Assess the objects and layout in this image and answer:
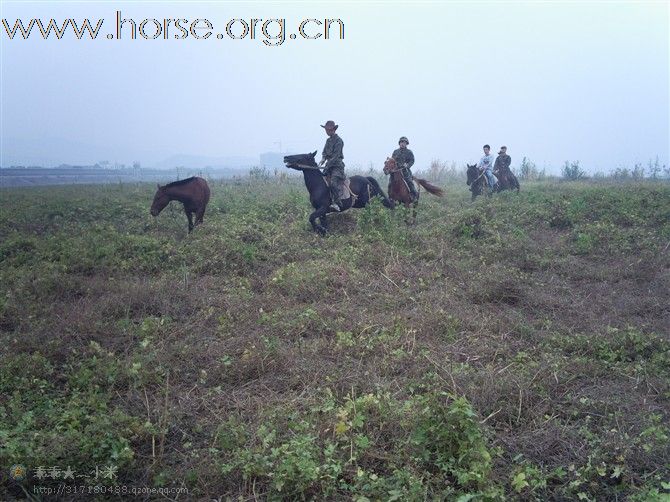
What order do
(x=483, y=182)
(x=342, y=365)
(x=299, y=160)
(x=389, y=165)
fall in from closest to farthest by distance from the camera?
(x=342, y=365) < (x=299, y=160) < (x=389, y=165) < (x=483, y=182)

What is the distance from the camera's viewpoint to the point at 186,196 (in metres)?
11.7

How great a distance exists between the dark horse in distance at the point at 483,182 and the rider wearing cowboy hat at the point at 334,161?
7.47m

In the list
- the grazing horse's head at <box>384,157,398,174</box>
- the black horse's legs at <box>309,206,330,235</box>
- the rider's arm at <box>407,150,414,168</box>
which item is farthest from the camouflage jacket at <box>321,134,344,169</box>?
the rider's arm at <box>407,150,414,168</box>

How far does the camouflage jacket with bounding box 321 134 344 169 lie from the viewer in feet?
36.9

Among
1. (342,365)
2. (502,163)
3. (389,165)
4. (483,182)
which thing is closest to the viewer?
(342,365)

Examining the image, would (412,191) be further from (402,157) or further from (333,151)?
(333,151)

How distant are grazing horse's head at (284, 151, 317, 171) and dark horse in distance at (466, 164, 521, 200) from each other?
7.87 m

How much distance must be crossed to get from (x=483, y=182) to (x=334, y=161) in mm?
8120

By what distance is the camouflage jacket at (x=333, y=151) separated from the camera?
36.9 feet

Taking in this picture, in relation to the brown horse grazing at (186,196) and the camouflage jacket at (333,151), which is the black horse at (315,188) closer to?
the camouflage jacket at (333,151)

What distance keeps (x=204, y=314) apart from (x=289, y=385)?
209 cm

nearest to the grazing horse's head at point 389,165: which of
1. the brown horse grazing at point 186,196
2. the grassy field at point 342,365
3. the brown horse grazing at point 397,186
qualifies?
the brown horse grazing at point 397,186

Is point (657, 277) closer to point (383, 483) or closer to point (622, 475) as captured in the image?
point (622, 475)

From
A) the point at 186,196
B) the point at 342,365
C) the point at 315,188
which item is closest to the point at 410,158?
the point at 315,188
